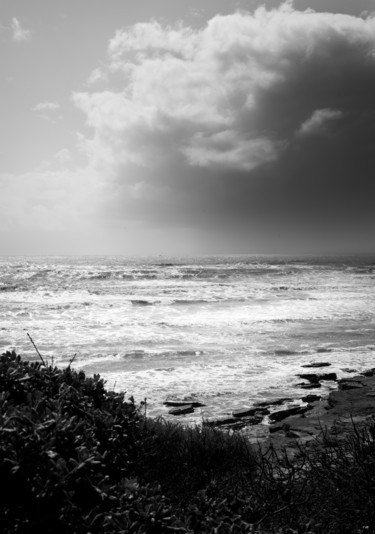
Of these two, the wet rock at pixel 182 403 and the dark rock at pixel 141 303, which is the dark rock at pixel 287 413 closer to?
the wet rock at pixel 182 403

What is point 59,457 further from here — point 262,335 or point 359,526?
point 262,335

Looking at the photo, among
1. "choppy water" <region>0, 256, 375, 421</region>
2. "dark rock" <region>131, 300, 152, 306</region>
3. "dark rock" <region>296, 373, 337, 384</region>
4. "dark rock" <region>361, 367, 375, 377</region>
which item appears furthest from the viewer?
"dark rock" <region>131, 300, 152, 306</region>

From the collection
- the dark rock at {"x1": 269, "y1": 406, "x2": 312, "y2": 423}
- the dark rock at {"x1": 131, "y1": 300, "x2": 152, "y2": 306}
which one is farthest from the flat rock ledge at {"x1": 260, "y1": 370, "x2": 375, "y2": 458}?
the dark rock at {"x1": 131, "y1": 300, "x2": 152, "y2": 306}

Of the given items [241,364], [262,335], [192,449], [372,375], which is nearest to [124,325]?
[262,335]

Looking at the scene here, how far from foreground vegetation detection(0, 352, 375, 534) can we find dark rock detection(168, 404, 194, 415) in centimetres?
483

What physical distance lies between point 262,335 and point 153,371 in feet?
24.3

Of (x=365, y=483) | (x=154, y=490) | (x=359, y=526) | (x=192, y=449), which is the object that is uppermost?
(x=154, y=490)

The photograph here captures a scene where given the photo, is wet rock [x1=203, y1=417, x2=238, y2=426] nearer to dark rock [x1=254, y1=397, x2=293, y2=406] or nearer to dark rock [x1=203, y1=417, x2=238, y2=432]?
dark rock [x1=203, y1=417, x2=238, y2=432]

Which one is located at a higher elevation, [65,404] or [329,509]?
[65,404]

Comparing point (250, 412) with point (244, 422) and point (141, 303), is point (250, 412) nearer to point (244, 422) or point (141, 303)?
point (244, 422)

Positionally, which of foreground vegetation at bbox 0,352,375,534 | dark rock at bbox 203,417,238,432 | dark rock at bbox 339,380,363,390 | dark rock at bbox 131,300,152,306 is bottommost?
dark rock at bbox 203,417,238,432

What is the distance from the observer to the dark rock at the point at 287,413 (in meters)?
8.89

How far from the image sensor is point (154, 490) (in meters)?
2.75

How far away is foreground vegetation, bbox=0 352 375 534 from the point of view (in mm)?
Answer: 2447
